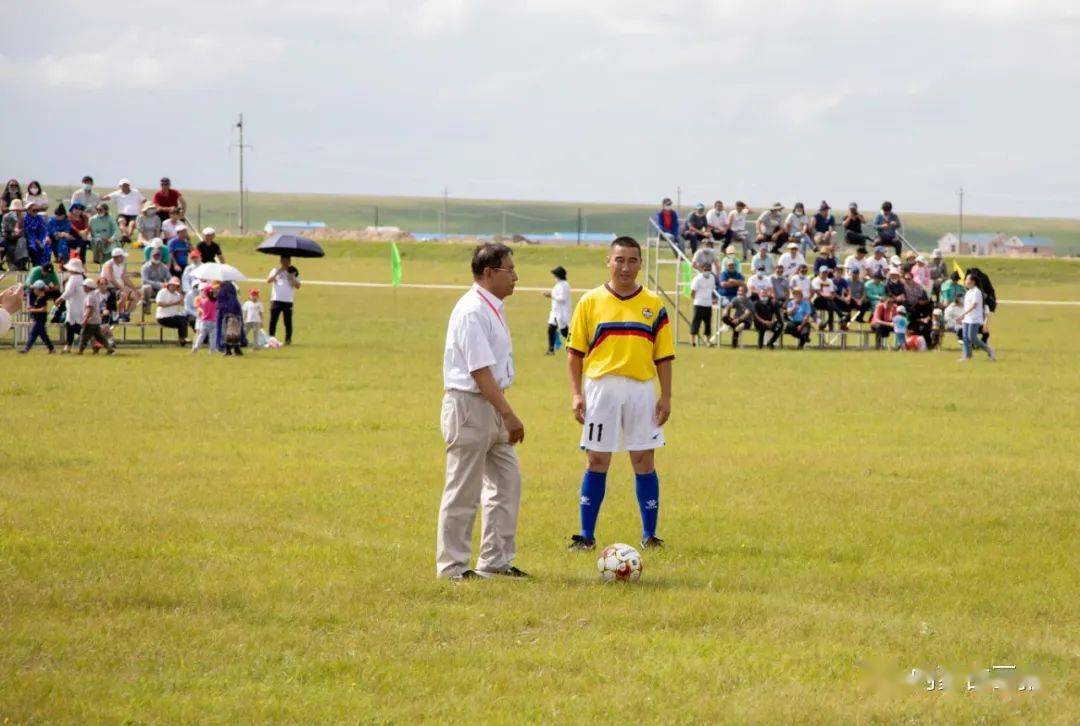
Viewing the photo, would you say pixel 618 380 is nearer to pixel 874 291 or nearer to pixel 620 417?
pixel 620 417

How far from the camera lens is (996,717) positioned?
642 cm

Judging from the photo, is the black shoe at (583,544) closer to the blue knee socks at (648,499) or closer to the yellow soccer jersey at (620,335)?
the blue knee socks at (648,499)

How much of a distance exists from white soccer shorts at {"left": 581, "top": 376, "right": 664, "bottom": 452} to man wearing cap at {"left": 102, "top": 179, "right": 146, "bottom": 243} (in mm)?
27782

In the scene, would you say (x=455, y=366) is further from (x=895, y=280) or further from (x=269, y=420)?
(x=895, y=280)

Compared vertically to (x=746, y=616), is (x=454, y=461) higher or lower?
higher

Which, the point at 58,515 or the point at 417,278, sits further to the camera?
the point at 417,278

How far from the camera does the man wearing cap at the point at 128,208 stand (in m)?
35.9

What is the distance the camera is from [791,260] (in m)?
36.7

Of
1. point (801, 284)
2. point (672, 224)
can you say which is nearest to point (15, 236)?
point (672, 224)

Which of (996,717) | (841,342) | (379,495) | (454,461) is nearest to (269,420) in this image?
(379,495)

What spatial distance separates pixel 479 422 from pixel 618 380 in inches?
59.6

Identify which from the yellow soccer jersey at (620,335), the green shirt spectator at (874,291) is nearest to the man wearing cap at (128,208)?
the green shirt spectator at (874,291)

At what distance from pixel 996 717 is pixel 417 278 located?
192ft

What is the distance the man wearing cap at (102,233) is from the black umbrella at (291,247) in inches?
154
